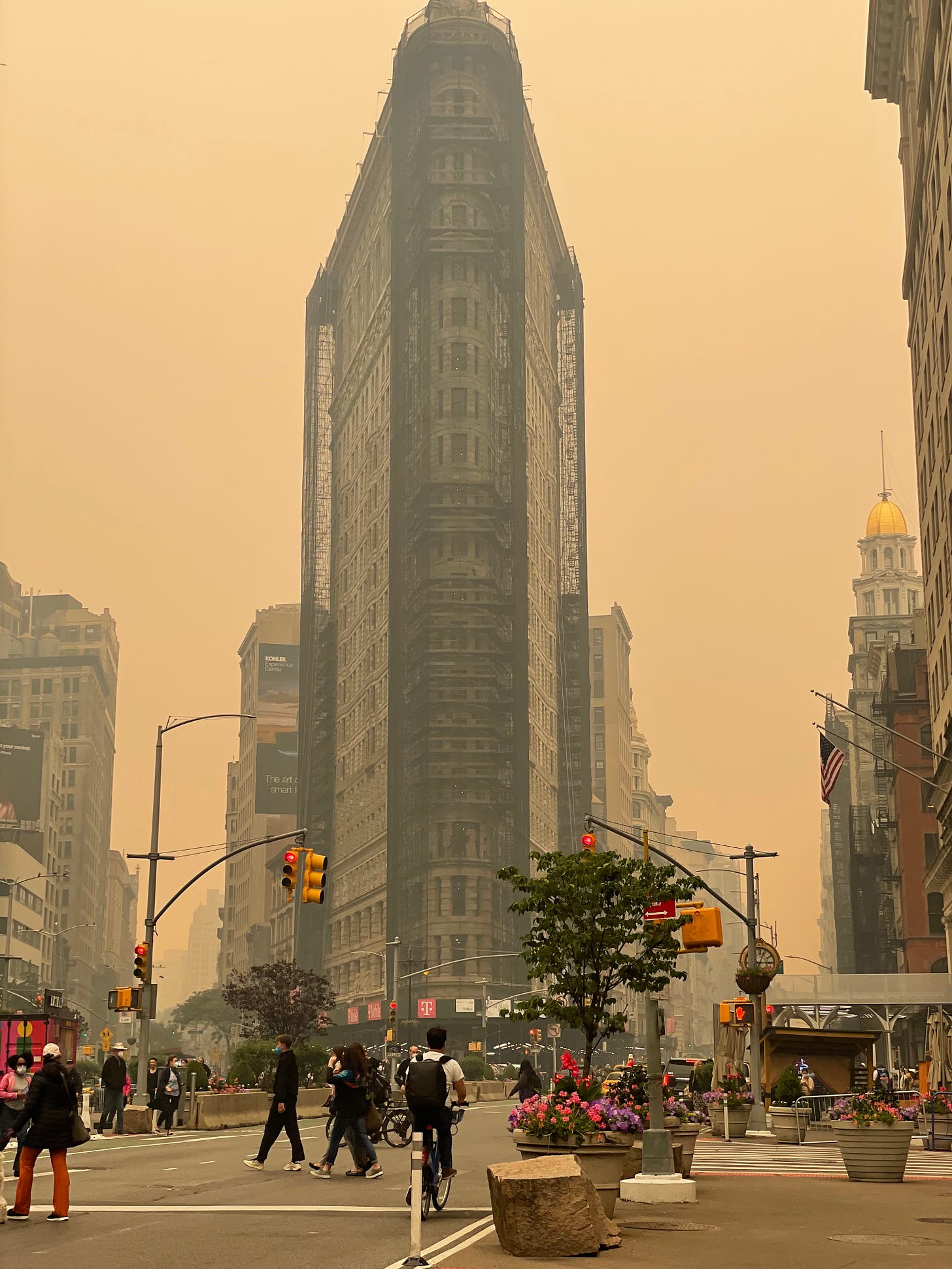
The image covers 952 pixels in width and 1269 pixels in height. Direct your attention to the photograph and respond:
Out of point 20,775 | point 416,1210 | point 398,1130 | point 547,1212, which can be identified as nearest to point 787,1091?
point 398,1130

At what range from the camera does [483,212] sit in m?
149

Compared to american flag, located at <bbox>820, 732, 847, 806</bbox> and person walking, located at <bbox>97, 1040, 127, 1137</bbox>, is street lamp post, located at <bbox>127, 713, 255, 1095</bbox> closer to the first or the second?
person walking, located at <bbox>97, 1040, 127, 1137</bbox>

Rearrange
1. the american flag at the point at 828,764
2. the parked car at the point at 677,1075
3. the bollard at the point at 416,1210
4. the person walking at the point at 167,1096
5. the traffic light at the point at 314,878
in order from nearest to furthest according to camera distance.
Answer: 1. the bollard at the point at 416,1210
2. the parked car at the point at 677,1075
3. the traffic light at the point at 314,878
4. the person walking at the point at 167,1096
5. the american flag at the point at 828,764

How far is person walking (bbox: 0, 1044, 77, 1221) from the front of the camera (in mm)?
17266

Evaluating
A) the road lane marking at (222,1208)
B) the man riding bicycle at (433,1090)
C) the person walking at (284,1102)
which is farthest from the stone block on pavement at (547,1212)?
the person walking at (284,1102)

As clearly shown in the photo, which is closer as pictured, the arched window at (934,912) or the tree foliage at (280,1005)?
the tree foliage at (280,1005)

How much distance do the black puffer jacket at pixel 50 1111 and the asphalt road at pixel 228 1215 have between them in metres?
0.89

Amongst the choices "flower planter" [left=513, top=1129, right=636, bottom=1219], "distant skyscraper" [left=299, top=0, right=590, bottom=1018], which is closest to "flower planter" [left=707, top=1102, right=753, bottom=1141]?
"flower planter" [left=513, top=1129, right=636, bottom=1219]

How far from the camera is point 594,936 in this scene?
87.9 ft

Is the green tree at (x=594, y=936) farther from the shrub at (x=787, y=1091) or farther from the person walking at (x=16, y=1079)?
the shrub at (x=787, y=1091)

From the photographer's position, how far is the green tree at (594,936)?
2628 centimetres

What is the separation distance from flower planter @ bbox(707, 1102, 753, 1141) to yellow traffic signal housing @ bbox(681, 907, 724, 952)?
1952 centimetres

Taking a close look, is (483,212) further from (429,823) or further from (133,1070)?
(133,1070)

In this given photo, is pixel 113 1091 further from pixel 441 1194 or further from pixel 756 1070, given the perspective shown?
pixel 441 1194
